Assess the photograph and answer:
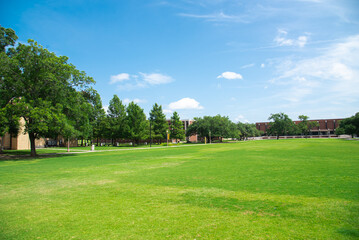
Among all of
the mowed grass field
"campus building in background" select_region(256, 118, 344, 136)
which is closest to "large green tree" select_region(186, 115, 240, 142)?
"campus building in background" select_region(256, 118, 344, 136)

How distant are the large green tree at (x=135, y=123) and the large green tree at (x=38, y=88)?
109ft

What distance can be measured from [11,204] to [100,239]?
4.39m

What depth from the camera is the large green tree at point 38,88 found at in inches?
883

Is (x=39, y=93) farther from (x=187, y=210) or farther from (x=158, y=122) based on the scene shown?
(x=158, y=122)

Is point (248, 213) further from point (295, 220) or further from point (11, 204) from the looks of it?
point (11, 204)

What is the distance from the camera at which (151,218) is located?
5.16m

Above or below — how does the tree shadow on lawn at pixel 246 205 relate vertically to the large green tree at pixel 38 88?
below

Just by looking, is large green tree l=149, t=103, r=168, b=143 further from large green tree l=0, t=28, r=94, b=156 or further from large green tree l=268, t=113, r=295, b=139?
large green tree l=268, t=113, r=295, b=139

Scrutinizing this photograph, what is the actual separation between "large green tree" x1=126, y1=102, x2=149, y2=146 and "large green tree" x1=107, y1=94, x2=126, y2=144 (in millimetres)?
1999

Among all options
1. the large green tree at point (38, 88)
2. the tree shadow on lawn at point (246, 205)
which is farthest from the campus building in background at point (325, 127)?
the tree shadow on lawn at point (246, 205)

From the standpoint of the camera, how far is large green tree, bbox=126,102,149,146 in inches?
2376

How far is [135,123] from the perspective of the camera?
6100 centimetres

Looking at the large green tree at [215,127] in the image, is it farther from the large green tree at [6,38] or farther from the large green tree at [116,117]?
the large green tree at [6,38]

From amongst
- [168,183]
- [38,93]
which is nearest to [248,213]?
[168,183]
